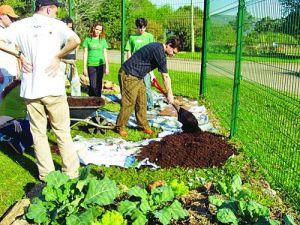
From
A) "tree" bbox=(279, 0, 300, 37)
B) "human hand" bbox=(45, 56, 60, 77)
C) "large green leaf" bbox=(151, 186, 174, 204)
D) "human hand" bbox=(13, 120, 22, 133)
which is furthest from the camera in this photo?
"human hand" bbox=(13, 120, 22, 133)

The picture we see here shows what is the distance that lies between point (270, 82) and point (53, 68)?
235 cm

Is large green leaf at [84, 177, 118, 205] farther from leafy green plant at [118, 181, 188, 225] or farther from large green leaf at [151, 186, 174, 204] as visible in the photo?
large green leaf at [151, 186, 174, 204]

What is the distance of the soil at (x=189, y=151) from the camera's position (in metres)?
5.56

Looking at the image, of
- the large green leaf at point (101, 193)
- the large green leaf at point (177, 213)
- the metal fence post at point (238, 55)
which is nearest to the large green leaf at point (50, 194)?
the large green leaf at point (101, 193)

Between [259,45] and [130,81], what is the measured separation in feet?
7.55

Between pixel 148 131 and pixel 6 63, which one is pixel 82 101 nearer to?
pixel 148 131

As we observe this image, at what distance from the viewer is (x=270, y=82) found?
16.0 ft

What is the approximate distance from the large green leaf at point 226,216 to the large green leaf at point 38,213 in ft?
4.29

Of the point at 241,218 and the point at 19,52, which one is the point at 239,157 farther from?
the point at 19,52

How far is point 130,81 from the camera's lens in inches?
270

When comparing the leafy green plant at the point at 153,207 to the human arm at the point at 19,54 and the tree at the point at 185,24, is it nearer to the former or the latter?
the human arm at the point at 19,54

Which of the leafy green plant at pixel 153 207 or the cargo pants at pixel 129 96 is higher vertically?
the cargo pants at pixel 129 96

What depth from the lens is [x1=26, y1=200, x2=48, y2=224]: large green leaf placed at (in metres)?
3.33

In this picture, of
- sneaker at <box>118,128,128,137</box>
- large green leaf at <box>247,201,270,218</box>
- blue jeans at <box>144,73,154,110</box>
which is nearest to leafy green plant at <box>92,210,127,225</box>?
large green leaf at <box>247,201,270,218</box>
